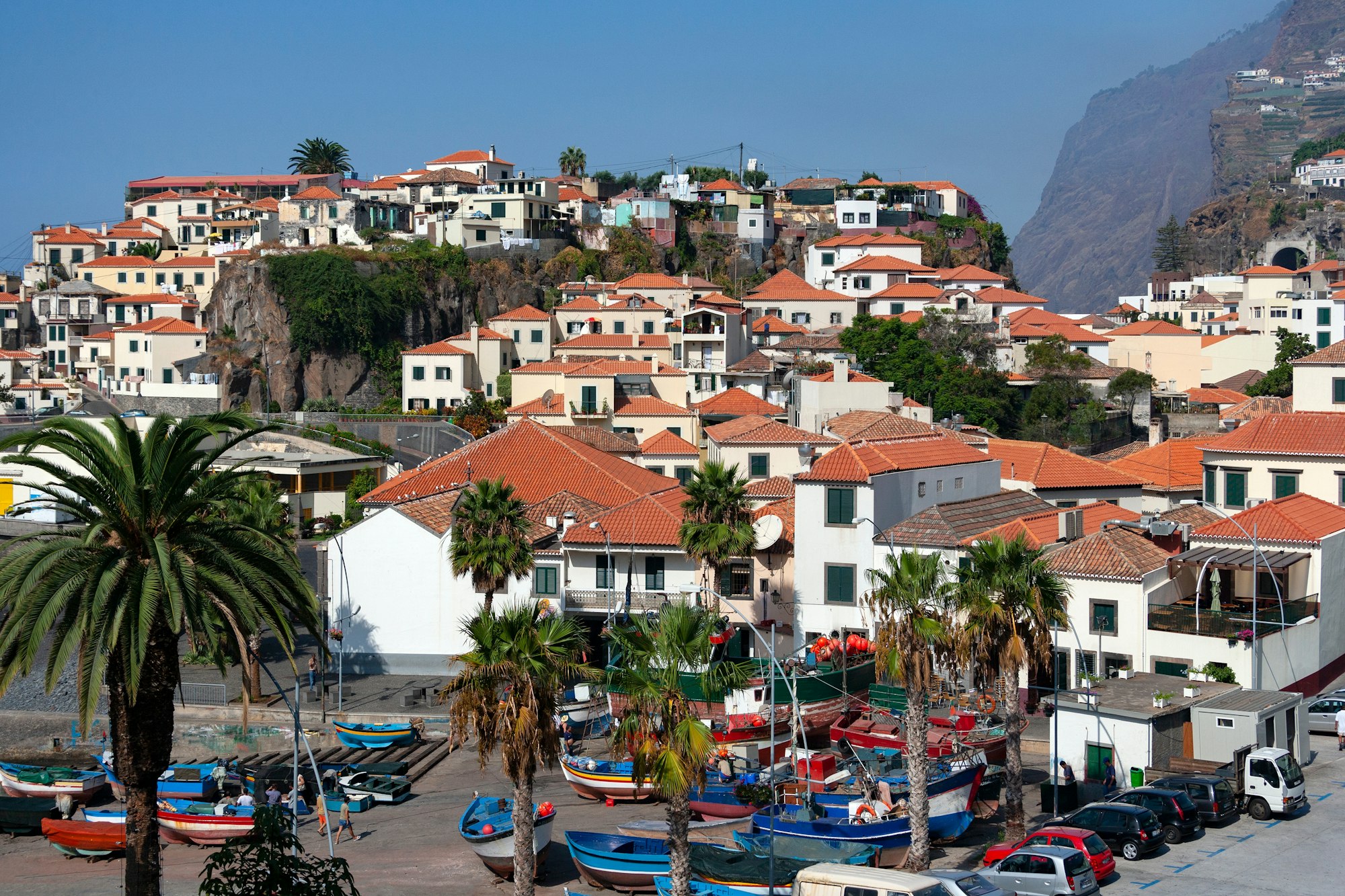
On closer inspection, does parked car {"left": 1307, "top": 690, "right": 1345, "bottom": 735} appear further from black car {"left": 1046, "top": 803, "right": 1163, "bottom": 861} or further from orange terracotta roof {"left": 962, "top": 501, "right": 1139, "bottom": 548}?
black car {"left": 1046, "top": 803, "right": 1163, "bottom": 861}

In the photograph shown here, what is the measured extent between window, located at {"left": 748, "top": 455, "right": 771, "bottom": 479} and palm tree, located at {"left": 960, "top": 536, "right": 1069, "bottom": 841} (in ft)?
109

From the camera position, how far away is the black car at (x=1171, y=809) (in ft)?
101

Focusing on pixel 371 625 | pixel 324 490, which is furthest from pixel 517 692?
pixel 324 490

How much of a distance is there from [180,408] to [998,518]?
242ft

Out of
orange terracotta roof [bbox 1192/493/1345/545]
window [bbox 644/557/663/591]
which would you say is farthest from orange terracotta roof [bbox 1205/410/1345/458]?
window [bbox 644/557/663/591]

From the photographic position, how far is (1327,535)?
43438 mm

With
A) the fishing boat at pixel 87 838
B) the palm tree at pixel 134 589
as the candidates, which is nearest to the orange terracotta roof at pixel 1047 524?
the fishing boat at pixel 87 838

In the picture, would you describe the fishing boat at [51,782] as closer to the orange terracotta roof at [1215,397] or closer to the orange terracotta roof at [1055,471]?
the orange terracotta roof at [1055,471]

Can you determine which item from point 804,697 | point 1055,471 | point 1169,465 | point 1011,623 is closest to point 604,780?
point 804,697

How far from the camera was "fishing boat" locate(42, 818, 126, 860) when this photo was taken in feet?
121

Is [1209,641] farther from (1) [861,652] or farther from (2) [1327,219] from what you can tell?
(2) [1327,219]

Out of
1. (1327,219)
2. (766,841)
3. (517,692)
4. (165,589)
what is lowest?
(766,841)

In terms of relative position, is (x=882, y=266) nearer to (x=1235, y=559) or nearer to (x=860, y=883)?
(x=1235, y=559)

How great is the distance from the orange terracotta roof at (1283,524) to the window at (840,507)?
1082 cm
